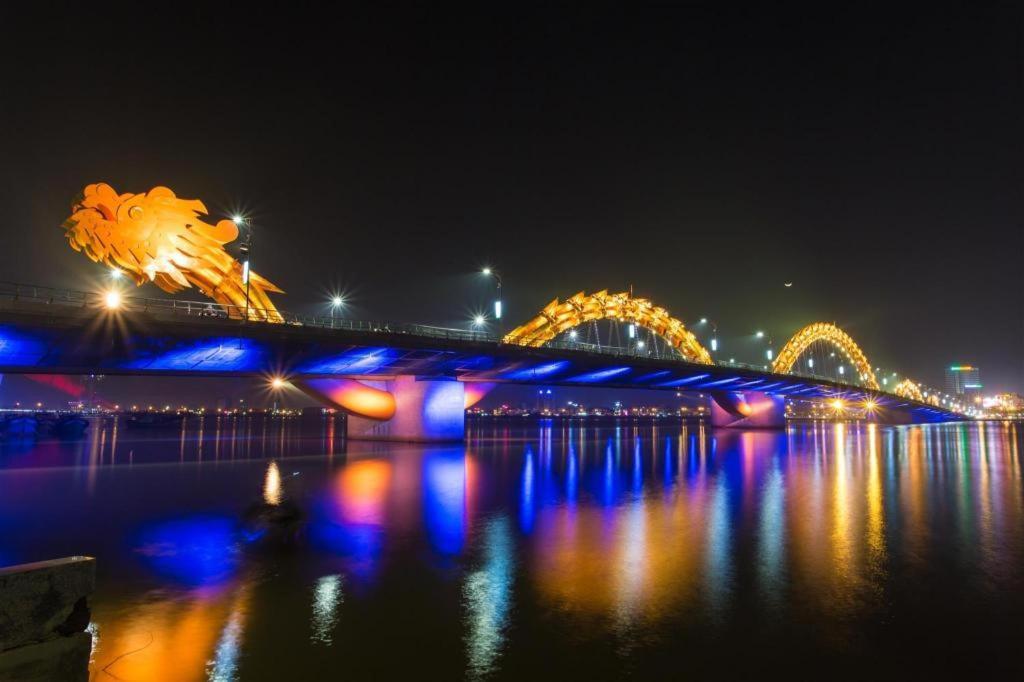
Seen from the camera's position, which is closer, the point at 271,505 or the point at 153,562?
the point at 153,562

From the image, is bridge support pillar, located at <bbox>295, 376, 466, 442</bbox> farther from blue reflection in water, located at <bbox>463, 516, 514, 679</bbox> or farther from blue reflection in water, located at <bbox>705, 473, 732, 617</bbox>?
blue reflection in water, located at <bbox>463, 516, 514, 679</bbox>

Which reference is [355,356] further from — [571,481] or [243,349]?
[571,481]

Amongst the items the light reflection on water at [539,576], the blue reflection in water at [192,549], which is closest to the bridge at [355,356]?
the light reflection on water at [539,576]

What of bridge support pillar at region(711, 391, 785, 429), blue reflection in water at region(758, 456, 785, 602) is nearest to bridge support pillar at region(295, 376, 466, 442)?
blue reflection in water at region(758, 456, 785, 602)

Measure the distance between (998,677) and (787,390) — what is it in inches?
4090

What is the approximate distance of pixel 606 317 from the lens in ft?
292

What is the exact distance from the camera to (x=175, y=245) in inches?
1657

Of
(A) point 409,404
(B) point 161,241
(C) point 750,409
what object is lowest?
(C) point 750,409

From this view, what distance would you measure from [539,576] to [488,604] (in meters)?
1.80

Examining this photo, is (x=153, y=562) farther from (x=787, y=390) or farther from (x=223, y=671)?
(x=787, y=390)

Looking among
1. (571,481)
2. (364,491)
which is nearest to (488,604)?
(364,491)

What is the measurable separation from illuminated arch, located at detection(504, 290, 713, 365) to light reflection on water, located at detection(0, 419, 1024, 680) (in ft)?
149

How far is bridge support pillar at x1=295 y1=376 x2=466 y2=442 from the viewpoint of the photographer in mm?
53250

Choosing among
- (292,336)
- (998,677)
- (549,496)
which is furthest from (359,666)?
(292,336)
